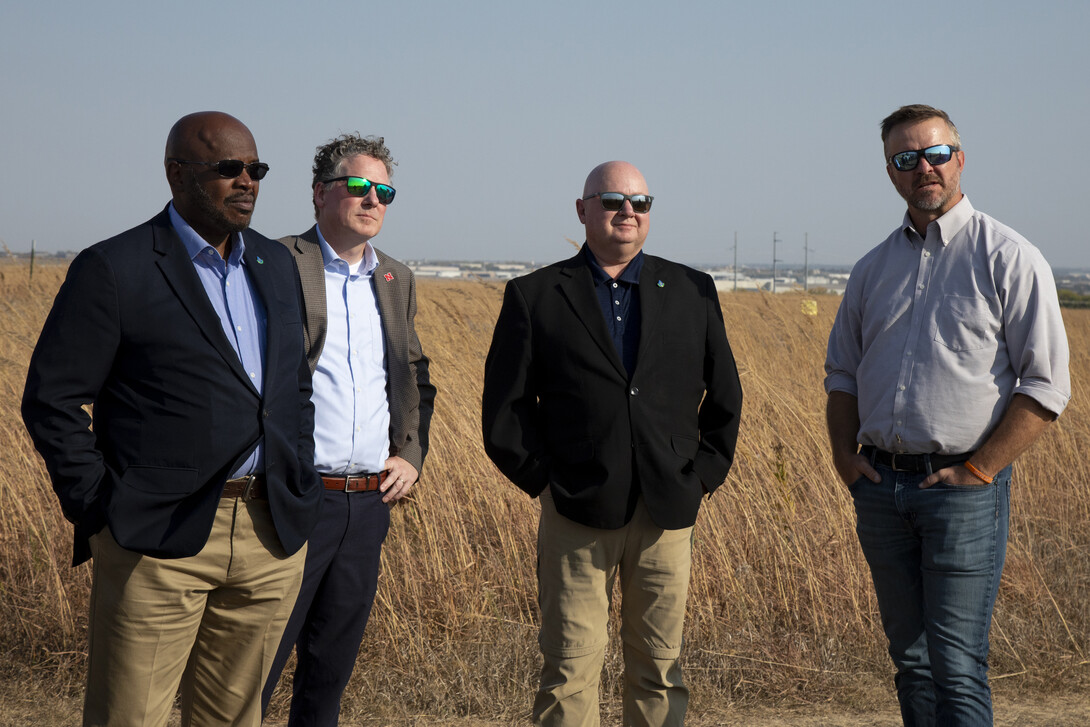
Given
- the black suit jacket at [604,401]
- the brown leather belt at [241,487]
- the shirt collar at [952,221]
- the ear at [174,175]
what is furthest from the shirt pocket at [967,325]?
the ear at [174,175]

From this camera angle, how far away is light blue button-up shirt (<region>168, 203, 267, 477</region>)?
2.43 m

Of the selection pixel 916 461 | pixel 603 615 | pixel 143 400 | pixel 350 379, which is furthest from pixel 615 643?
pixel 143 400

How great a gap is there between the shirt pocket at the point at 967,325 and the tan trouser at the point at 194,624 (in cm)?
208

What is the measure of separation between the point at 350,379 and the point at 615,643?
193 centimetres

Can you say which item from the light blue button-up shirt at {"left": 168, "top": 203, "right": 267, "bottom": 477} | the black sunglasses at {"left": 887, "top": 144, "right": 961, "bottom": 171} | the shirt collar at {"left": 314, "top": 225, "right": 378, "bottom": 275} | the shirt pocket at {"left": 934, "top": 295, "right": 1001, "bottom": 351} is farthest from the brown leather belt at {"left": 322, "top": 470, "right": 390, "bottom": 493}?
the black sunglasses at {"left": 887, "top": 144, "right": 961, "bottom": 171}

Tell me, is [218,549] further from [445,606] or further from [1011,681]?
[1011,681]

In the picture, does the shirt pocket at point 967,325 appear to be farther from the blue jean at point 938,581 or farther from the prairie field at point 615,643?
the prairie field at point 615,643

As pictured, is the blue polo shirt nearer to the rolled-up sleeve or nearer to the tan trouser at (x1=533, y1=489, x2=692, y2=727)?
the tan trouser at (x1=533, y1=489, x2=692, y2=727)

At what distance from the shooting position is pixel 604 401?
9.47ft

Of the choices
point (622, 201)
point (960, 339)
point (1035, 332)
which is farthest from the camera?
point (622, 201)

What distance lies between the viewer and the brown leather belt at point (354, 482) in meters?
2.94

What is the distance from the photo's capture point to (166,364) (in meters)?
2.27

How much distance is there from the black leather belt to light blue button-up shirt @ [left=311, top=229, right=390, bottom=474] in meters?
1.66

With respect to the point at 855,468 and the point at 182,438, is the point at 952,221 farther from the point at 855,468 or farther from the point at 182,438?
the point at 182,438
